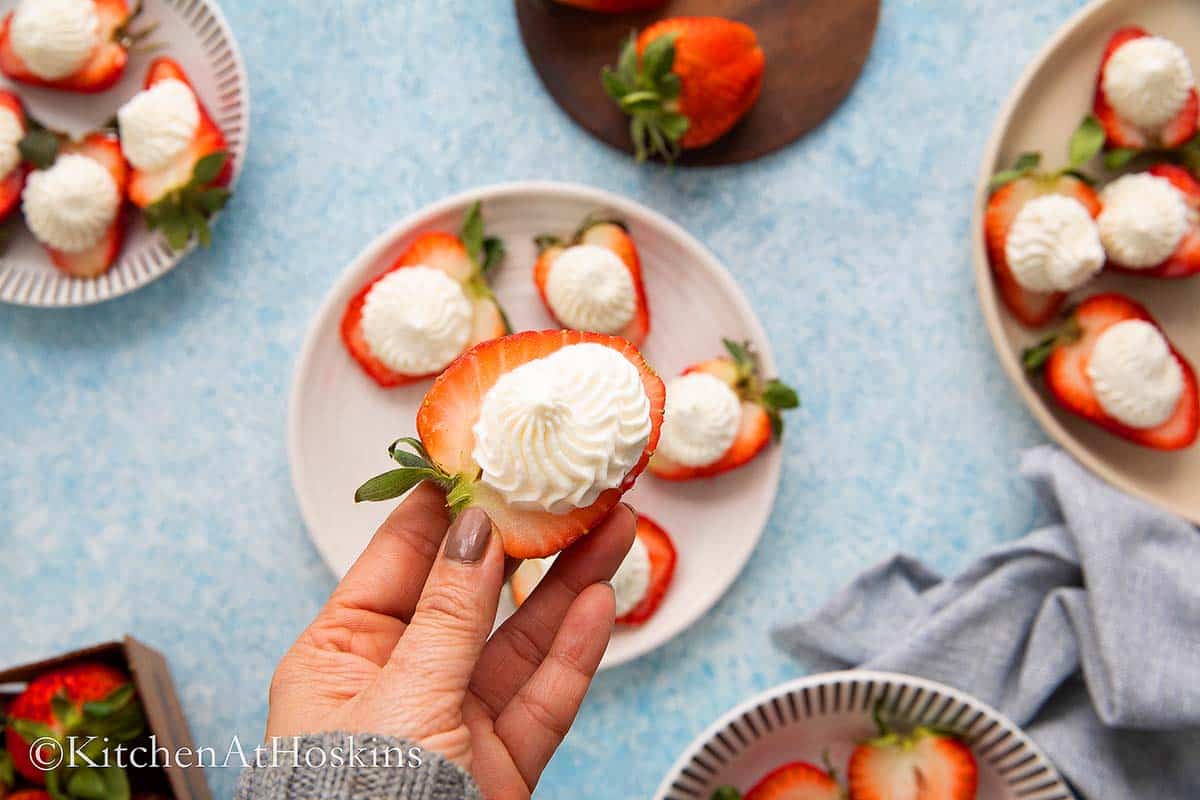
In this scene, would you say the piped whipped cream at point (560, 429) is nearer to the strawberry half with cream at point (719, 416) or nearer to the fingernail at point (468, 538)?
the fingernail at point (468, 538)

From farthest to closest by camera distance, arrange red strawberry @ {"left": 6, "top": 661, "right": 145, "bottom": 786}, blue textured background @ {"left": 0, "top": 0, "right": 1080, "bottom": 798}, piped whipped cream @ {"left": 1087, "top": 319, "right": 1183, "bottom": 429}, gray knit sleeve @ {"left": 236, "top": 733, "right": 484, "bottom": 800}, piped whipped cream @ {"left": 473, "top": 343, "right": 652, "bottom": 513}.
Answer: blue textured background @ {"left": 0, "top": 0, "right": 1080, "bottom": 798} < piped whipped cream @ {"left": 1087, "top": 319, "right": 1183, "bottom": 429} < red strawberry @ {"left": 6, "top": 661, "right": 145, "bottom": 786} < piped whipped cream @ {"left": 473, "top": 343, "right": 652, "bottom": 513} < gray knit sleeve @ {"left": 236, "top": 733, "right": 484, "bottom": 800}

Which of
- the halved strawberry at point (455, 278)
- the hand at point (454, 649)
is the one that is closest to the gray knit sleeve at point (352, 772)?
the hand at point (454, 649)

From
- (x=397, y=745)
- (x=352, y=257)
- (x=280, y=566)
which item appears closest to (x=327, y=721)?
(x=397, y=745)

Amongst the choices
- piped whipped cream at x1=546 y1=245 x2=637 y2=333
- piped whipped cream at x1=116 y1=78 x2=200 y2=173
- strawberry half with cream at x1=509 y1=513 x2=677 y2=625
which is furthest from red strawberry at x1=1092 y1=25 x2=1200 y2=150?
piped whipped cream at x1=116 y1=78 x2=200 y2=173

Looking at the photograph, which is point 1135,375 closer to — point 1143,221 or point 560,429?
point 1143,221

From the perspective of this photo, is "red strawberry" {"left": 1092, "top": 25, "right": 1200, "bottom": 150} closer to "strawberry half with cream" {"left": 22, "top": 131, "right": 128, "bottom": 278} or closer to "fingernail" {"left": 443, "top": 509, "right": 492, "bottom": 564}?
"fingernail" {"left": 443, "top": 509, "right": 492, "bottom": 564}

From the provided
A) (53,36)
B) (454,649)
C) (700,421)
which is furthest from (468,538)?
(53,36)
